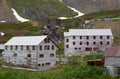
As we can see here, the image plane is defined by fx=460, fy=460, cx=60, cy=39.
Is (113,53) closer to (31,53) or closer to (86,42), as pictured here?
(31,53)

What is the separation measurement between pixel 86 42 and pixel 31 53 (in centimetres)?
2196

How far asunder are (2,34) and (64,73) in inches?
3050

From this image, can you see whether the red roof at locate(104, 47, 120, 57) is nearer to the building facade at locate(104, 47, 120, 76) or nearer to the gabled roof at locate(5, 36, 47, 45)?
the building facade at locate(104, 47, 120, 76)

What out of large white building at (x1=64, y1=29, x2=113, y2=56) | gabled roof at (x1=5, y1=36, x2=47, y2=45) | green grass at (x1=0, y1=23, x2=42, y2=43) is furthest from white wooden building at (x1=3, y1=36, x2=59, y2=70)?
green grass at (x1=0, y1=23, x2=42, y2=43)

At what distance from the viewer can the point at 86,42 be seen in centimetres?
10938

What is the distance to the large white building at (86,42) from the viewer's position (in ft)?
358

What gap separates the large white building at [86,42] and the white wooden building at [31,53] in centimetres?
1588

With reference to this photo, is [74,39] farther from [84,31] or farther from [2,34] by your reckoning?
[2,34]

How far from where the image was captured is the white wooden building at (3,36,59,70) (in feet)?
297

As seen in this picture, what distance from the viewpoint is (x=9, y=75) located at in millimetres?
Result: 70000

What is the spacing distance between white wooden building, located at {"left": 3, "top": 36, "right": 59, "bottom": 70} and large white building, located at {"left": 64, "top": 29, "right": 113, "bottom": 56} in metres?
15.9

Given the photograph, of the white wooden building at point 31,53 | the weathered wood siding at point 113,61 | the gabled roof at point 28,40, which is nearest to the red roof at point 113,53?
the weathered wood siding at point 113,61

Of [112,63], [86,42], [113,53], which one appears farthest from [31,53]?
[86,42]

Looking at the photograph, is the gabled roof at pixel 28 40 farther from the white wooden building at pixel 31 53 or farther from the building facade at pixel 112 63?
the building facade at pixel 112 63
